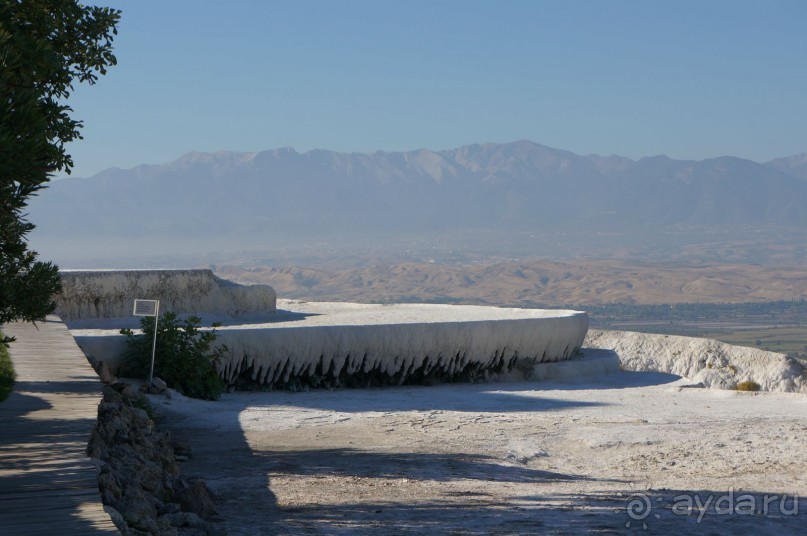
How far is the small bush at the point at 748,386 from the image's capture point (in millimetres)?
18297

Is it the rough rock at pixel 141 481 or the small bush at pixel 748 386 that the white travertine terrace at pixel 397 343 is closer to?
the small bush at pixel 748 386

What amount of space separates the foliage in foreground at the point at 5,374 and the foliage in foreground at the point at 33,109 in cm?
60

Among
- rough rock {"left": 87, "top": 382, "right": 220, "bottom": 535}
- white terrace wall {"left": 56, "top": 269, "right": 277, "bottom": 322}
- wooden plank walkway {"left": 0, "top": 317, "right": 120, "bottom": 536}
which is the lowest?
rough rock {"left": 87, "top": 382, "right": 220, "bottom": 535}

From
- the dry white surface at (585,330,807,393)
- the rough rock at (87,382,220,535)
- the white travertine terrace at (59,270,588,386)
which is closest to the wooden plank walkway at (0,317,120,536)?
the rough rock at (87,382,220,535)

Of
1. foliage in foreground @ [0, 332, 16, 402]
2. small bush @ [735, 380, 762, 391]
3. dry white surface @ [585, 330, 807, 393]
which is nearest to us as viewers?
foliage in foreground @ [0, 332, 16, 402]

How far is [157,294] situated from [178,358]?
3.81m

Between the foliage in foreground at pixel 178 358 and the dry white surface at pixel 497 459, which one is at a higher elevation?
the foliage in foreground at pixel 178 358

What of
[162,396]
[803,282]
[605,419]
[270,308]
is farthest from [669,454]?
[803,282]

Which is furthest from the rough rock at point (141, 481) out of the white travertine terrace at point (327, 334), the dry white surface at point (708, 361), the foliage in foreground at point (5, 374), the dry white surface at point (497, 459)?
the dry white surface at point (708, 361)

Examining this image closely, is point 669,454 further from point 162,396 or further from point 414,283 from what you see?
point 414,283

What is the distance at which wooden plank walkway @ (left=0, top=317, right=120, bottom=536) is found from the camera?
5371 millimetres

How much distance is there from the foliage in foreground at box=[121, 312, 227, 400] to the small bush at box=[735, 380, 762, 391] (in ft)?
27.6

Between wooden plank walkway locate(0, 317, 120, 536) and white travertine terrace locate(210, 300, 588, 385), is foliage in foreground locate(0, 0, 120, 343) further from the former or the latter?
white travertine terrace locate(210, 300, 588, 385)

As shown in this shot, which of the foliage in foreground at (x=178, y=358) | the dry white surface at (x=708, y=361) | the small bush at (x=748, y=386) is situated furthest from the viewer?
the dry white surface at (x=708, y=361)
